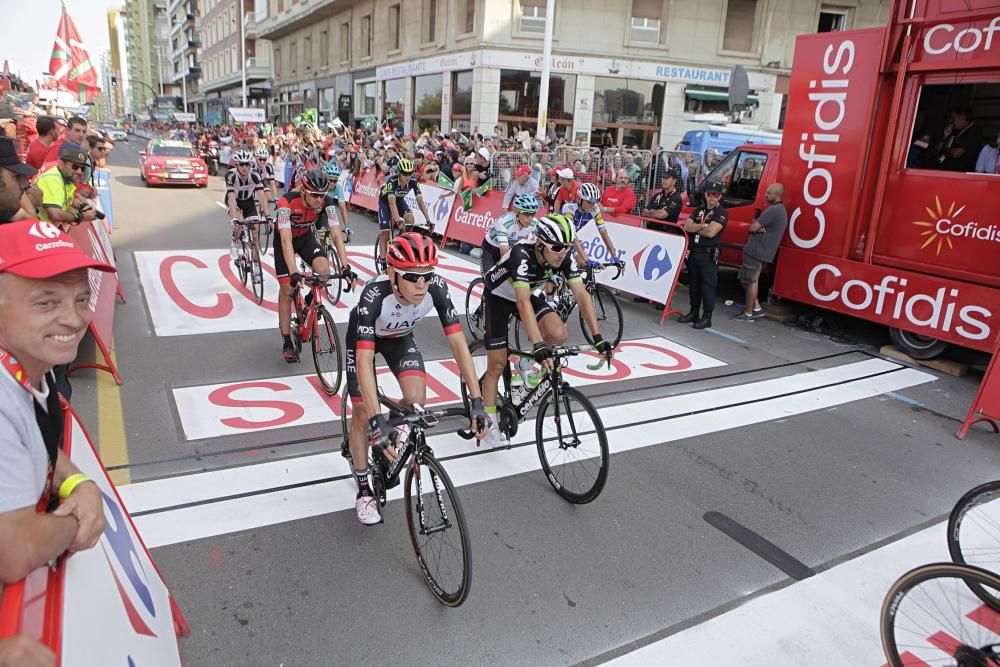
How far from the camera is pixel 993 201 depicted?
7.55 meters

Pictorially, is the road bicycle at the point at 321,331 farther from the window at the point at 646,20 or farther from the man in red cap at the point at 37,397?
the window at the point at 646,20

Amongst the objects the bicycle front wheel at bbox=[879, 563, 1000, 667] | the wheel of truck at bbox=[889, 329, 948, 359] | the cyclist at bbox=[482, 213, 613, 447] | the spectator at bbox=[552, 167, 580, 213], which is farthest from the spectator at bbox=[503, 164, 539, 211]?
the bicycle front wheel at bbox=[879, 563, 1000, 667]

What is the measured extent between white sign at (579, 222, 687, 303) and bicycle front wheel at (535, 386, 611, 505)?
560 centimetres

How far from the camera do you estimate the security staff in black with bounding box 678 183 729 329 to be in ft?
30.7

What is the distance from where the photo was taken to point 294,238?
7.39 m

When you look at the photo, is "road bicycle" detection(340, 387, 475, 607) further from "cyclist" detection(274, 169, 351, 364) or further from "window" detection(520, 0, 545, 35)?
"window" detection(520, 0, 545, 35)

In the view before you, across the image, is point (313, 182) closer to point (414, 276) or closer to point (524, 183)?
point (414, 276)

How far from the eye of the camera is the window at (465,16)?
29797mm

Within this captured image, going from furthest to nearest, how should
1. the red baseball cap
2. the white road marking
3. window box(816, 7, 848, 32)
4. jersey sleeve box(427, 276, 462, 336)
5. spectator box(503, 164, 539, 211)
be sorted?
1. window box(816, 7, 848, 32)
2. spectator box(503, 164, 539, 211)
3. the white road marking
4. jersey sleeve box(427, 276, 462, 336)
5. the red baseball cap

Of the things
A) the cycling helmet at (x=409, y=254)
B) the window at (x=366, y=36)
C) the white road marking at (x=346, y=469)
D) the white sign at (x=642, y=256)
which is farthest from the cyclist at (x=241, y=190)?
the window at (x=366, y=36)

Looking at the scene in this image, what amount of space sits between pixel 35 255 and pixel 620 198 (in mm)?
11130

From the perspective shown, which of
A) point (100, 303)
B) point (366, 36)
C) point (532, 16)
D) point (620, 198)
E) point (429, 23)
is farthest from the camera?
point (366, 36)

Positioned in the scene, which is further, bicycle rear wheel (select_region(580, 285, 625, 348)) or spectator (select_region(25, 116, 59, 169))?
spectator (select_region(25, 116, 59, 169))

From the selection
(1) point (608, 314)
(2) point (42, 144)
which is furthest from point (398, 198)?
(2) point (42, 144)
